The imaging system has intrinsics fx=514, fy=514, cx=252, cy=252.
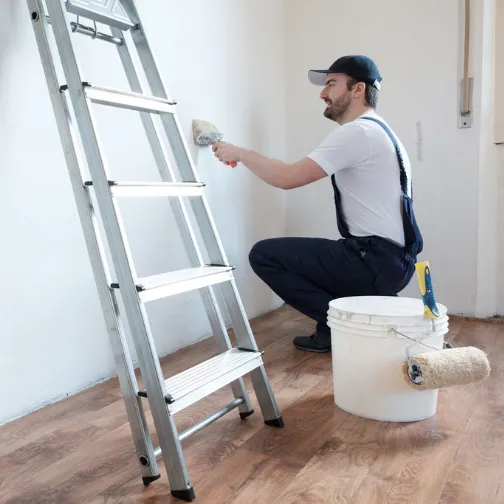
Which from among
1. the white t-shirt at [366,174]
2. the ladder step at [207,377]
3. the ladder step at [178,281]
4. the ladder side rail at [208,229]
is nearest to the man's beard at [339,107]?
the white t-shirt at [366,174]

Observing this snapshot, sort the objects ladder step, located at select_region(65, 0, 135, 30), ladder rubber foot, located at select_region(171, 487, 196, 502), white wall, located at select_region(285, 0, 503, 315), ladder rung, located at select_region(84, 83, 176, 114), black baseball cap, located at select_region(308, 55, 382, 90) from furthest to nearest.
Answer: white wall, located at select_region(285, 0, 503, 315), black baseball cap, located at select_region(308, 55, 382, 90), ladder step, located at select_region(65, 0, 135, 30), ladder rung, located at select_region(84, 83, 176, 114), ladder rubber foot, located at select_region(171, 487, 196, 502)

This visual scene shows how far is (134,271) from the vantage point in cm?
123

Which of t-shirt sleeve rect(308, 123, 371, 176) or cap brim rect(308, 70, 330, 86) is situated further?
cap brim rect(308, 70, 330, 86)

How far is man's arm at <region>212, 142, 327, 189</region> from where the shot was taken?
1.93 m

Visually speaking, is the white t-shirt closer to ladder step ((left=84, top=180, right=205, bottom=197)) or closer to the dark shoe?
the dark shoe

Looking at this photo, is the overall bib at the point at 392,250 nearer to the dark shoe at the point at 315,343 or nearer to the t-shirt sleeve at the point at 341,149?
the t-shirt sleeve at the point at 341,149

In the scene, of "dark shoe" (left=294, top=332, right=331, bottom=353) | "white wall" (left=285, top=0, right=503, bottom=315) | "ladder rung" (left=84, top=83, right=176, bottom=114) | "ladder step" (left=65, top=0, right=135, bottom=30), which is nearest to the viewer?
"ladder rung" (left=84, top=83, right=176, bottom=114)

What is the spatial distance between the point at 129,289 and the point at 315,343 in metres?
1.28

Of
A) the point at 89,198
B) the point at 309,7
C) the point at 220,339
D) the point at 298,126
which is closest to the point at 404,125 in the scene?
the point at 298,126

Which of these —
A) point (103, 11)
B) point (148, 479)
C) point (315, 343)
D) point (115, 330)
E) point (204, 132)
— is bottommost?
point (315, 343)

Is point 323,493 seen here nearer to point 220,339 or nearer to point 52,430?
point 220,339

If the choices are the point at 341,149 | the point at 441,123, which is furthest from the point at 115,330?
the point at 441,123

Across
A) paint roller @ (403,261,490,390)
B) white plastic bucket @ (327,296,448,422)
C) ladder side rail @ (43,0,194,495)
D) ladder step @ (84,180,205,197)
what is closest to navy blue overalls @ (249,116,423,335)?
white plastic bucket @ (327,296,448,422)

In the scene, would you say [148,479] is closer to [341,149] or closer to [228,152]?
[228,152]
